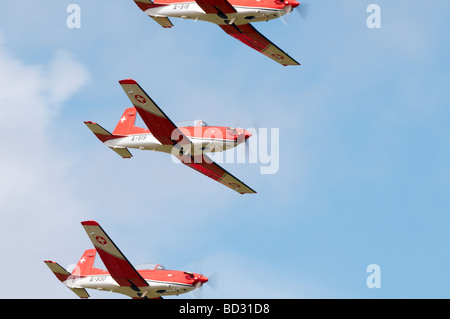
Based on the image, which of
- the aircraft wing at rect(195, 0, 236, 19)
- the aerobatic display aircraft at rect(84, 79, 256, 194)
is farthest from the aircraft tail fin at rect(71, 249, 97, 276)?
the aircraft wing at rect(195, 0, 236, 19)

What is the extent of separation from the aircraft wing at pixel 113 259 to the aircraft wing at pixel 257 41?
17.2 metres

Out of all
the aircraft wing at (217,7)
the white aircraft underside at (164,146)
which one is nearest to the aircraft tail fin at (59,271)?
the white aircraft underside at (164,146)

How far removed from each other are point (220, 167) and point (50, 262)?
12460 mm

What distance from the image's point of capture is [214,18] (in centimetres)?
5641

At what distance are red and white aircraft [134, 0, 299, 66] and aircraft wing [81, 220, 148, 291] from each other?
15.6m

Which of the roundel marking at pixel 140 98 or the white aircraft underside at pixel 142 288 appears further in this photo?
the white aircraft underside at pixel 142 288

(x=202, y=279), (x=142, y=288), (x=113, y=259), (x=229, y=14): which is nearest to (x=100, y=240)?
(x=113, y=259)

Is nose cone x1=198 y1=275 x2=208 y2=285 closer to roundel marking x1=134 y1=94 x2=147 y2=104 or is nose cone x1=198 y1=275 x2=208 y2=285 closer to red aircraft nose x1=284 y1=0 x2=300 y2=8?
roundel marking x1=134 y1=94 x2=147 y2=104

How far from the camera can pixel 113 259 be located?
168 feet

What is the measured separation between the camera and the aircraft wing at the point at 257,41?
59781mm

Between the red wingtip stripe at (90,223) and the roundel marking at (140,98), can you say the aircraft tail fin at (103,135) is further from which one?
the red wingtip stripe at (90,223)
